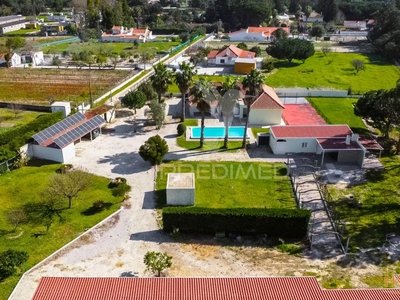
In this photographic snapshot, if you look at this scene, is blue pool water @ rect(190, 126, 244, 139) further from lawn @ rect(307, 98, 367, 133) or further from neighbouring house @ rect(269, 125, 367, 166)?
lawn @ rect(307, 98, 367, 133)

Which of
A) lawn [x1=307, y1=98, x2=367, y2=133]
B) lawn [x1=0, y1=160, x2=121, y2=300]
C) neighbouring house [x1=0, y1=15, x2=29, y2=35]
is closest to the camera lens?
lawn [x1=0, y1=160, x2=121, y2=300]

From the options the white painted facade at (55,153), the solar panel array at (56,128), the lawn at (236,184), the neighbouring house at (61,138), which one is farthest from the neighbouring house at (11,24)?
the lawn at (236,184)

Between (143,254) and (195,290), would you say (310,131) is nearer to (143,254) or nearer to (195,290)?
(143,254)

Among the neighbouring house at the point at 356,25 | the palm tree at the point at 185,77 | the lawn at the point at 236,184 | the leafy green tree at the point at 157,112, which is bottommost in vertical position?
the lawn at the point at 236,184

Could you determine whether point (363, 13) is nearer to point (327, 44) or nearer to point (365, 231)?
point (327, 44)

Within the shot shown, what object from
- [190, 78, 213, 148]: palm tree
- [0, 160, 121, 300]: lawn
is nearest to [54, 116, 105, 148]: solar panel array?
[0, 160, 121, 300]: lawn

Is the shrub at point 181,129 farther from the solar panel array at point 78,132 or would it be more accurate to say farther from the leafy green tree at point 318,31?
the leafy green tree at point 318,31
